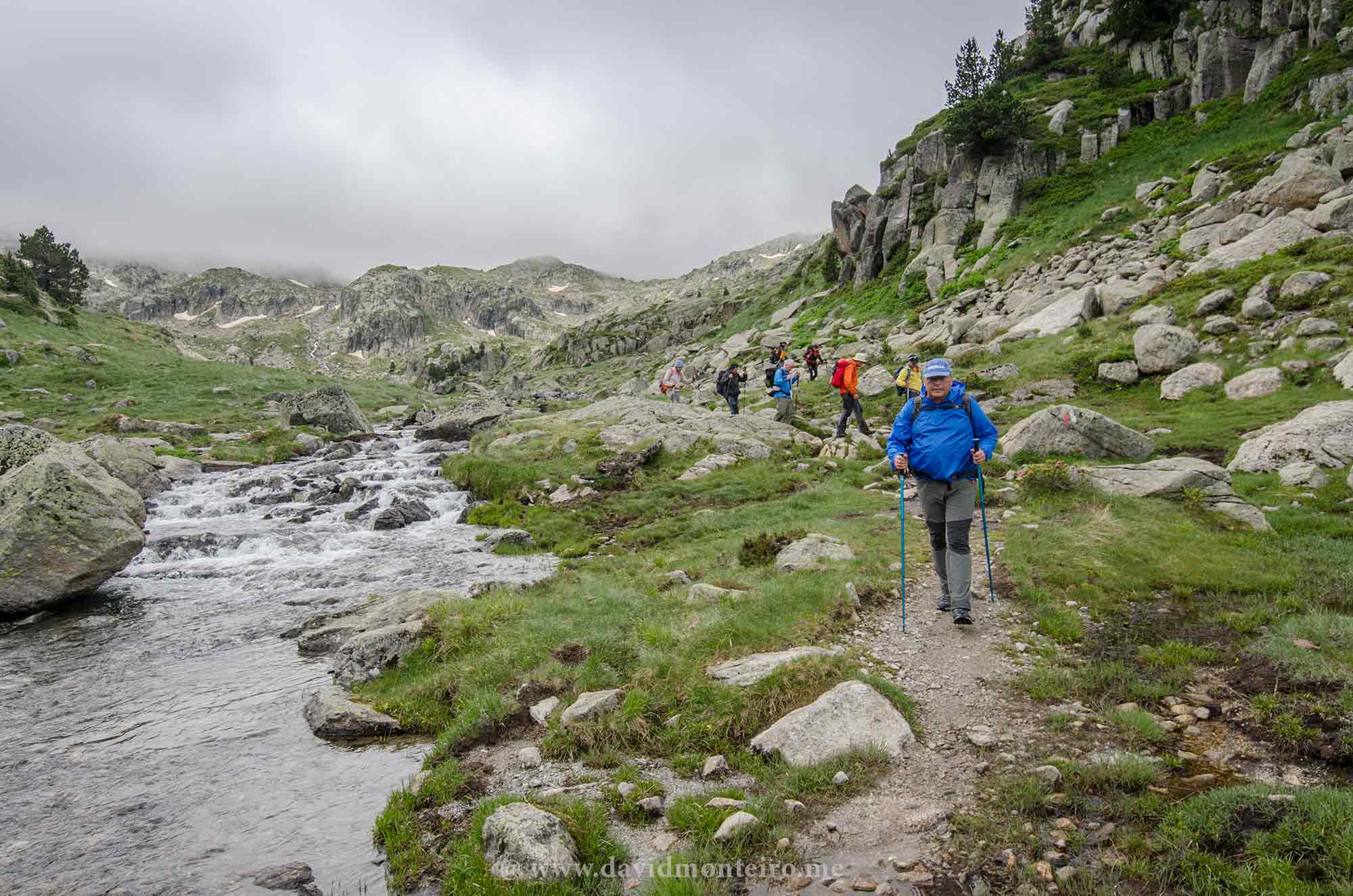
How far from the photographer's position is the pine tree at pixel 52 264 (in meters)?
93.1

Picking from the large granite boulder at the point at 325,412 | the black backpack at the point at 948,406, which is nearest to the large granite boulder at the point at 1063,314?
the black backpack at the point at 948,406

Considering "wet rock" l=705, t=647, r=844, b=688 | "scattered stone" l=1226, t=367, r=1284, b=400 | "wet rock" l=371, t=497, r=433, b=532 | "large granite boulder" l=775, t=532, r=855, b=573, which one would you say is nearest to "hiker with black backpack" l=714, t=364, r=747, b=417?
"wet rock" l=371, t=497, r=433, b=532

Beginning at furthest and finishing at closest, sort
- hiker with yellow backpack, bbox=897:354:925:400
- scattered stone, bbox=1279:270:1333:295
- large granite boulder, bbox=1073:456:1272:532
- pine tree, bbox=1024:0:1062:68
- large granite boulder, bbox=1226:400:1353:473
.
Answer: pine tree, bbox=1024:0:1062:68 → hiker with yellow backpack, bbox=897:354:925:400 → scattered stone, bbox=1279:270:1333:295 → large granite boulder, bbox=1226:400:1353:473 → large granite boulder, bbox=1073:456:1272:532

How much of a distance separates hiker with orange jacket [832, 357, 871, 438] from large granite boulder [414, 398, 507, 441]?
31.0m

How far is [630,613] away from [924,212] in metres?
67.3

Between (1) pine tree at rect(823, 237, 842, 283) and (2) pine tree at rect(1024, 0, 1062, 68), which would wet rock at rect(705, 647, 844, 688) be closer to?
(1) pine tree at rect(823, 237, 842, 283)

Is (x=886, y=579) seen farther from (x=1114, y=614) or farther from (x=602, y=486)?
(x=602, y=486)

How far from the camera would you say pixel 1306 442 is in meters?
16.2

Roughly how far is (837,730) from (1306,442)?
58.7 ft

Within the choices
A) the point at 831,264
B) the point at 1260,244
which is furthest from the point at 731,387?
the point at 831,264

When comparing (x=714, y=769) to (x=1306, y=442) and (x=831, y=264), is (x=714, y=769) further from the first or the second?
(x=831, y=264)

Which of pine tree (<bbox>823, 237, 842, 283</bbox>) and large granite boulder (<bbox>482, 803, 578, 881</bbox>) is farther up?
pine tree (<bbox>823, 237, 842, 283</bbox>)

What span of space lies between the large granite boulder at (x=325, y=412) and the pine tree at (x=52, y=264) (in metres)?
73.3

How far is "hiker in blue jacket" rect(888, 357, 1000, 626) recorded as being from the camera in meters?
10.4
